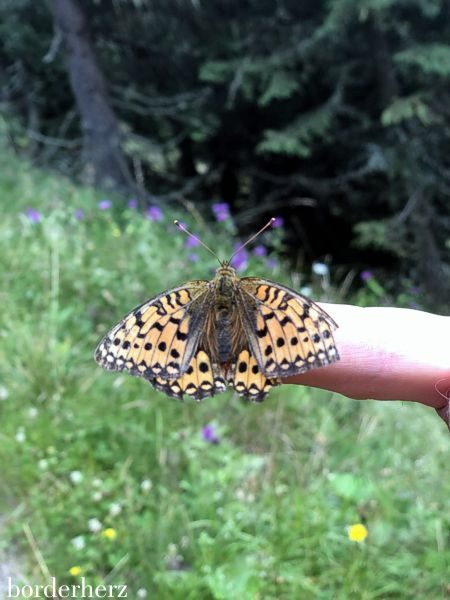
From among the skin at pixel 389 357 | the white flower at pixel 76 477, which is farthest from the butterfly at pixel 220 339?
the white flower at pixel 76 477

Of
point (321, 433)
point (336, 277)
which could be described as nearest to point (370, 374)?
point (321, 433)

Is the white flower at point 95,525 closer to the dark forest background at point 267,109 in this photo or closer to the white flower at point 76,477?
the white flower at point 76,477

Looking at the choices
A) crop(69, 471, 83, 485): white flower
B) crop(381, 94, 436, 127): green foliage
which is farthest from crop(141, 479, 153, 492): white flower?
crop(381, 94, 436, 127): green foliage

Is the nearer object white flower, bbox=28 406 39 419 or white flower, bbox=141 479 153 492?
white flower, bbox=141 479 153 492

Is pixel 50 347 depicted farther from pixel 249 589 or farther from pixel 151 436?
pixel 249 589

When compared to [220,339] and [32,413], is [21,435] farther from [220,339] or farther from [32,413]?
[220,339]

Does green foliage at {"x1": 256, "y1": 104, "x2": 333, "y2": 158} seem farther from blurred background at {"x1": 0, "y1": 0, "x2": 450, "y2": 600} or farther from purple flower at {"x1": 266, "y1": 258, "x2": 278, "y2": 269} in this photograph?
purple flower at {"x1": 266, "y1": 258, "x2": 278, "y2": 269}
